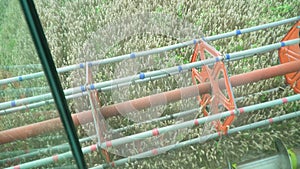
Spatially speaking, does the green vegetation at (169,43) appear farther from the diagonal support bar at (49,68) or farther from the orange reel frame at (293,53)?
the diagonal support bar at (49,68)

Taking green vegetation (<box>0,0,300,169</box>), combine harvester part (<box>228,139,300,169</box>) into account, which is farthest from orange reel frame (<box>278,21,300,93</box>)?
combine harvester part (<box>228,139,300,169</box>)

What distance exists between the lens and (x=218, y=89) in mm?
1678

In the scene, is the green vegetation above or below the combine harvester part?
above

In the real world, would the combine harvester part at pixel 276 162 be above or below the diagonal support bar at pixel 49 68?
below

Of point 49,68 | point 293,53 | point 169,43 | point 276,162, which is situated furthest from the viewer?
point 169,43

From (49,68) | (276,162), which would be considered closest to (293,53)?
(276,162)

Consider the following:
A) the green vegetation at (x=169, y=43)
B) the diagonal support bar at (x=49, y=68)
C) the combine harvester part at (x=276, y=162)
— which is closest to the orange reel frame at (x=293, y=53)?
the green vegetation at (x=169, y=43)

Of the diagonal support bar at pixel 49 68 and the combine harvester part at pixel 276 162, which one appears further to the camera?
the combine harvester part at pixel 276 162

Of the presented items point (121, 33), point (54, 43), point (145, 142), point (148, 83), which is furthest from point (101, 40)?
point (145, 142)

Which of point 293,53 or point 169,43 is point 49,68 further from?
point 169,43

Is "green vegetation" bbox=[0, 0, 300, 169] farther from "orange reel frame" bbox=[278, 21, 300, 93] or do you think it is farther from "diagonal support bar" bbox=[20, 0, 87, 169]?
"diagonal support bar" bbox=[20, 0, 87, 169]

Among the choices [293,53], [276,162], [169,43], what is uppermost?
[169,43]

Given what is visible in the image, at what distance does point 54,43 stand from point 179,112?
1154 millimetres

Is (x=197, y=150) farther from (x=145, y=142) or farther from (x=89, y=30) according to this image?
(x=89, y=30)
